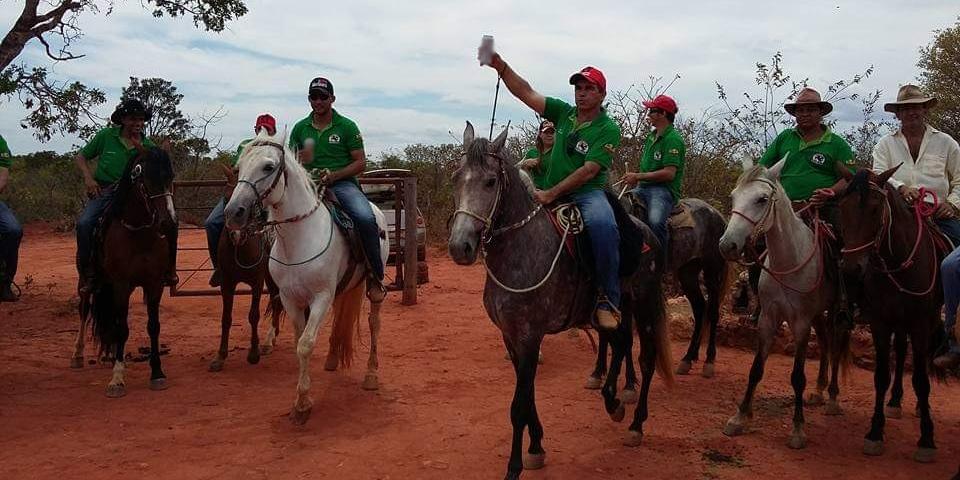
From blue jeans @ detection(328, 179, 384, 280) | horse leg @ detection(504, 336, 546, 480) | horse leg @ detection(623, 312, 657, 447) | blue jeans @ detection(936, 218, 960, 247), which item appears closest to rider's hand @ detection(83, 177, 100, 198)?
blue jeans @ detection(328, 179, 384, 280)

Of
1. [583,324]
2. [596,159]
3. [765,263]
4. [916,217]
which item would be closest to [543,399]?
[583,324]

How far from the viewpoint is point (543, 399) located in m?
6.19

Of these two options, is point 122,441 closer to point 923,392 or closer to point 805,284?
point 805,284

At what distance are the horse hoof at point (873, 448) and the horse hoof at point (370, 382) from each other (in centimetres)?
407

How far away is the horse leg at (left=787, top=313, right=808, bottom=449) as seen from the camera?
504 centimetres

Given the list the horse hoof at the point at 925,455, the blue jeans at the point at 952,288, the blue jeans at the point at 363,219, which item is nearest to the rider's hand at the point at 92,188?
the blue jeans at the point at 363,219

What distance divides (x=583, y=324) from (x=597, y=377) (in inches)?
75.8

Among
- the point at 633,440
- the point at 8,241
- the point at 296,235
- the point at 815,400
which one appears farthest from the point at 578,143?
the point at 8,241

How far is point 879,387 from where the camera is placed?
5.00 metres

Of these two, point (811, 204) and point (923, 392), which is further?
point (811, 204)

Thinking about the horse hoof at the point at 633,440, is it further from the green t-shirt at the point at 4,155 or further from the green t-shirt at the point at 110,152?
the green t-shirt at the point at 4,155

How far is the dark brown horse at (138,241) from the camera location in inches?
236

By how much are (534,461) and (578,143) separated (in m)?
2.13

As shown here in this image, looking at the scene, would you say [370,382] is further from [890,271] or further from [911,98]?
[911,98]
